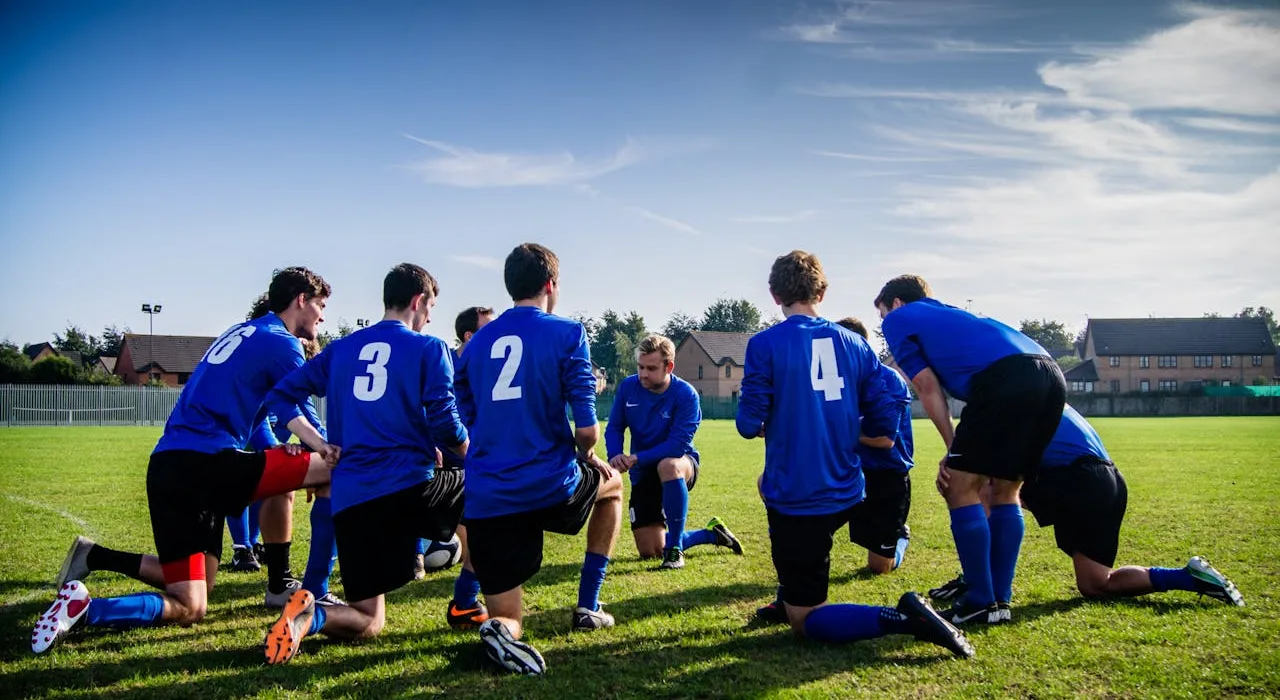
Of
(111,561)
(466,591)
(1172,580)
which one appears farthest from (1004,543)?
(111,561)

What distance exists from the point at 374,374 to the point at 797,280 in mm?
2587

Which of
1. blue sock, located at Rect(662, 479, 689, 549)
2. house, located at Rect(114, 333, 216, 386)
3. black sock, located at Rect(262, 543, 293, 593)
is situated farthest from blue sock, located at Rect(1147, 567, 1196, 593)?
house, located at Rect(114, 333, 216, 386)

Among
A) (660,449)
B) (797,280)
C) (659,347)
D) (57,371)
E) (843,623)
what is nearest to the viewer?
(843,623)

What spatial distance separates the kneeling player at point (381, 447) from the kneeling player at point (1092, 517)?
3.89 metres

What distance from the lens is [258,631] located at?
17.2ft

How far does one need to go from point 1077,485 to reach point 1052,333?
15994cm

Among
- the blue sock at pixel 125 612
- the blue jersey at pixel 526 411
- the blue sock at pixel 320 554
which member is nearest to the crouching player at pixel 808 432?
the blue jersey at pixel 526 411

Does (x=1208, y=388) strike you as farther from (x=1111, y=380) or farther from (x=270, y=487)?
(x=270, y=487)

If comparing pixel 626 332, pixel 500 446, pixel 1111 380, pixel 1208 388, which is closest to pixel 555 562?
pixel 500 446

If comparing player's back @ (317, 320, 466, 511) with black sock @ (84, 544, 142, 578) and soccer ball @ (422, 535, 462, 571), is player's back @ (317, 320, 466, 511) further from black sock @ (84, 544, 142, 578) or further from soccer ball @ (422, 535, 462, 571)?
soccer ball @ (422, 535, 462, 571)

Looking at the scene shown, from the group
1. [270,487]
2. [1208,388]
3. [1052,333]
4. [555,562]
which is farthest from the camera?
[1052,333]

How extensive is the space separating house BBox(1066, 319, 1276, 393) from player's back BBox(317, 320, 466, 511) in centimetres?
9625

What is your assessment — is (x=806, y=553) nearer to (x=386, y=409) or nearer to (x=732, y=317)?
(x=386, y=409)

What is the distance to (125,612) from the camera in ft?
16.0
